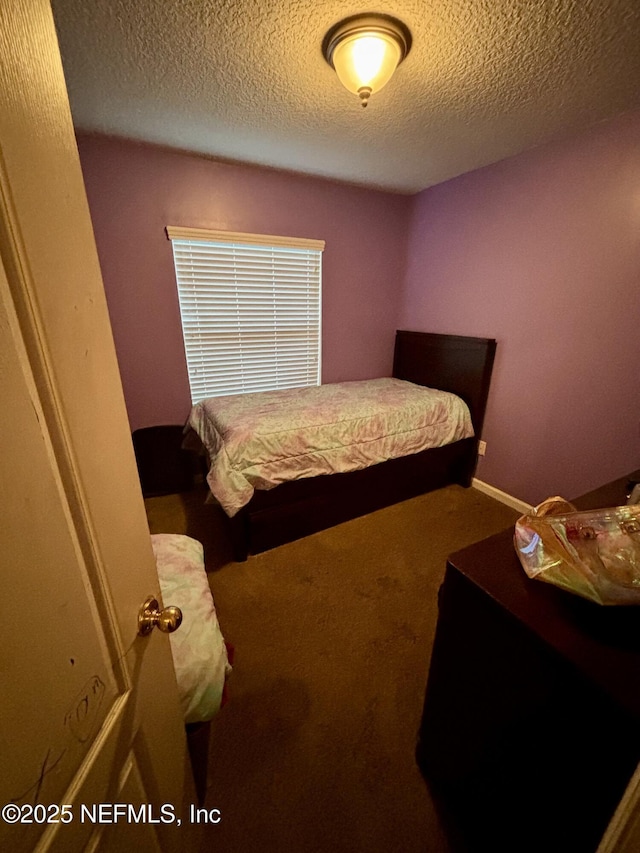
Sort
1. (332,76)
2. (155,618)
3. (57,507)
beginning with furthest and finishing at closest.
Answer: (332,76)
(155,618)
(57,507)

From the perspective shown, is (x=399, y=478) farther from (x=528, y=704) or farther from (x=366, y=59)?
(x=366, y=59)

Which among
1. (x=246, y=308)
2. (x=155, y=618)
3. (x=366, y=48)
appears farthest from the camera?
(x=246, y=308)

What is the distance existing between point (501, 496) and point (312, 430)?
1749 millimetres

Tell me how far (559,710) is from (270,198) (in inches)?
130

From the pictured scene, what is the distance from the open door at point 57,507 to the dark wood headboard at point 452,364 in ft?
8.82

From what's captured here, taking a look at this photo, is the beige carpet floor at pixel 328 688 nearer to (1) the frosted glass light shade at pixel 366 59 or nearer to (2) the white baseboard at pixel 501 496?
(2) the white baseboard at pixel 501 496

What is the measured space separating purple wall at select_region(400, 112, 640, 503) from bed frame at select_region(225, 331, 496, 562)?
15 centimetres

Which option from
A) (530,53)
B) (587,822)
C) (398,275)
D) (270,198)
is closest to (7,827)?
(587,822)

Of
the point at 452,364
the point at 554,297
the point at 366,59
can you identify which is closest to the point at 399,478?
the point at 452,364

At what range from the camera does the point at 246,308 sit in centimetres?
286

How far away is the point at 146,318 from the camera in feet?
8.47

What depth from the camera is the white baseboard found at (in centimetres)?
257

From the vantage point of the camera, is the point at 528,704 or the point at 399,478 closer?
the point at 528,704

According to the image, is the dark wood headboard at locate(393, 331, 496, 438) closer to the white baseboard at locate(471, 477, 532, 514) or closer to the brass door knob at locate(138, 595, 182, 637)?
the white baseboard at locate(471, 477, 532, 514)
